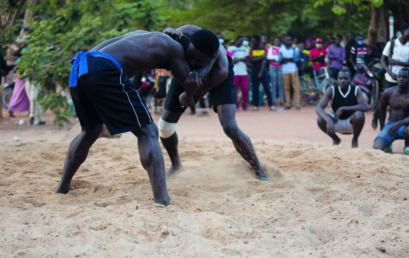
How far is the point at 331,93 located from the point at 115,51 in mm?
3887

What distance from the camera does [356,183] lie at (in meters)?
3.97

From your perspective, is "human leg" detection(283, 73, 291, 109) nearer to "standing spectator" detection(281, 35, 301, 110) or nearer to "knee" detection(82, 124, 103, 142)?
"standing spectator" detection(281, 35, 301, 110)

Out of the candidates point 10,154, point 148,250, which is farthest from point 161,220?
point 10,154

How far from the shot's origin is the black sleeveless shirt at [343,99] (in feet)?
20.2

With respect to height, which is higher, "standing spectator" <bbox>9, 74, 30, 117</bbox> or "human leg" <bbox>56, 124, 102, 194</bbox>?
"human leg" <bbox>56, 124, 102, 194</bbox>

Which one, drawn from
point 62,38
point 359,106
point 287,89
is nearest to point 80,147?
point 359,106

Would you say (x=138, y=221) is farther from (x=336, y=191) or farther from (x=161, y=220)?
(x=336, y=191)

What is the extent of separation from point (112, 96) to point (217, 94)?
126 centimetres

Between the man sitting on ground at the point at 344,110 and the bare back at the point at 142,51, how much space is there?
3248 millimetres

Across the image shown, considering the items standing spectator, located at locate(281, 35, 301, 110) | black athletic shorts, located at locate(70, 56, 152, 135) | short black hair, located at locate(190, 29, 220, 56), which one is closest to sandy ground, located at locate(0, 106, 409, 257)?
black athletic shorts, located at locate(70, 56, 152, 135)

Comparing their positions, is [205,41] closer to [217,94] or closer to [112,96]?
[217,94]

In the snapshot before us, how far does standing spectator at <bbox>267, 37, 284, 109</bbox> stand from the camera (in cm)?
1114

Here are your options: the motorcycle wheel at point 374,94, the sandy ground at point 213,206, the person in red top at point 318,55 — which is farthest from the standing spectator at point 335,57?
the sandy ground at point 213,206

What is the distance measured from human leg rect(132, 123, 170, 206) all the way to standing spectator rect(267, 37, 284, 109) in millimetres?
8346
